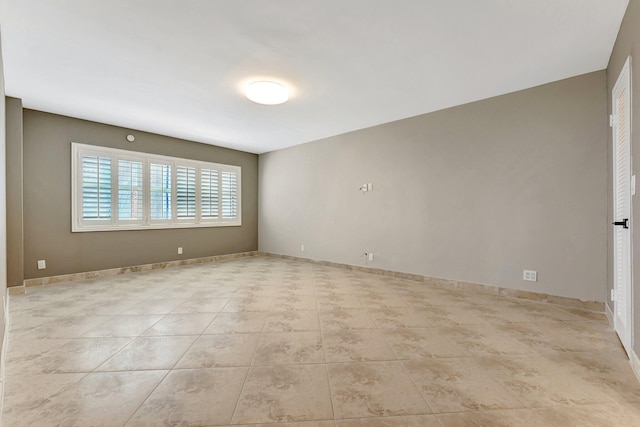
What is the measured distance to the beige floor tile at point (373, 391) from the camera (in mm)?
1577

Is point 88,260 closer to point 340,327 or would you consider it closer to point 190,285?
point 190,285

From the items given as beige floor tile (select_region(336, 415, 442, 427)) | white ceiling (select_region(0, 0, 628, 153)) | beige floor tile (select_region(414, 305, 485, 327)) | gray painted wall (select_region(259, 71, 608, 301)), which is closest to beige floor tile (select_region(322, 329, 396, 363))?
beige floor tile (select_region(336, 415, 442, 427))

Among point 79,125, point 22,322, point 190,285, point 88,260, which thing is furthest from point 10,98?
point 190,285

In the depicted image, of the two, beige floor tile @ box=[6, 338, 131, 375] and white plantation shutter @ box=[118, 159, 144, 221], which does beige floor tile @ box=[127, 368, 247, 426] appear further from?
white plantation shutter @ box=[118, 159, 144, 221]

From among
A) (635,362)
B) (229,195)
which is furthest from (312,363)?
(229,195)

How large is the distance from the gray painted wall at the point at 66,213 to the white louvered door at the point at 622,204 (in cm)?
644

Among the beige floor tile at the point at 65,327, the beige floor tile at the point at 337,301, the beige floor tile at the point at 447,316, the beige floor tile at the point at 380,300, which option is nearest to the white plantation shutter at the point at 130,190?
the beige floor tile at the point at 65,327

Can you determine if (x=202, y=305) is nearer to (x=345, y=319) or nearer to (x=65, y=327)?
(x=65, y=327)

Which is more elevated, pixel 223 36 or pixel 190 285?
pixel 223 36

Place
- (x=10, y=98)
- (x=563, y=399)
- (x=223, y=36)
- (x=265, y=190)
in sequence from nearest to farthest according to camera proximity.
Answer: (x=563, y=399), (x=223, y=36), (x=10, y=98), (x=265, y=190)

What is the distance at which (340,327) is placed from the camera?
272 centimetres

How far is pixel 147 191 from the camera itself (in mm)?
5430

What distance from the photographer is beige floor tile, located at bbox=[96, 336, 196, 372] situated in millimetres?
2037

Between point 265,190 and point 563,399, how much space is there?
21.1 ft
